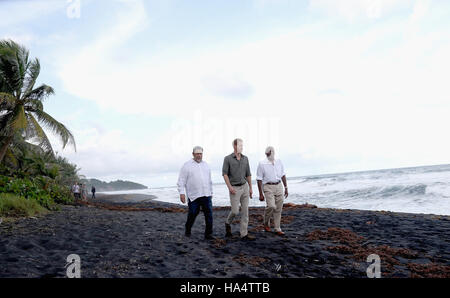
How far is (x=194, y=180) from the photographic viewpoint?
6.66 m

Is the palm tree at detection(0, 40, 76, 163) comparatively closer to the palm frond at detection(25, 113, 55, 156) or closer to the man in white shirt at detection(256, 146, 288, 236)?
the palm frond at detection(25, 113, 55, 156)

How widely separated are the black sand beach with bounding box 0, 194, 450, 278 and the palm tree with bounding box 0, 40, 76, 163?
8.32 metres

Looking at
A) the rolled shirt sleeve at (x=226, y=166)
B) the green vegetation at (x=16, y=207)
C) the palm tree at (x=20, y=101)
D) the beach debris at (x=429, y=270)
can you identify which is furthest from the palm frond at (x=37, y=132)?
the beach debris at (x=429, y=270)

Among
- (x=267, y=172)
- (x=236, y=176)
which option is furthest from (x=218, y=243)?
(x=267, y=172)

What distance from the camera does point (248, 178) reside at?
23.5ft

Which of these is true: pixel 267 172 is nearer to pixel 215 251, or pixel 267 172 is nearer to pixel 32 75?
pixel 215 251

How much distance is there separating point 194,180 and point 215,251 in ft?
5.37

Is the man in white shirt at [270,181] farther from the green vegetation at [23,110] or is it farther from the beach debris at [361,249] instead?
the green vegetation at [23,110]

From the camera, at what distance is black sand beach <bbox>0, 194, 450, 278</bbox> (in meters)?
4.63

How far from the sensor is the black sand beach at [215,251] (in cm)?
463
